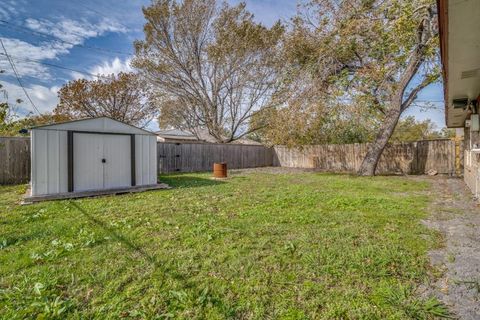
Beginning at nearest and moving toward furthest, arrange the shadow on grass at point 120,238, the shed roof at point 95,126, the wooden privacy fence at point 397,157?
the shadow on grass at point 120,238, the shed roof at point 95,126, the wooden privacy fence at point 397,157

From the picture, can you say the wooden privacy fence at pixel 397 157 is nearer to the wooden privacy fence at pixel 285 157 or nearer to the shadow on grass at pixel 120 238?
the wooden privacy fence at pixel 285 157

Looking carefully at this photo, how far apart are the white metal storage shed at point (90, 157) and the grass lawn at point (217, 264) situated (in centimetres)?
159

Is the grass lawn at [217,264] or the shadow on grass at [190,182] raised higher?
the shadow on grass at [190,182]

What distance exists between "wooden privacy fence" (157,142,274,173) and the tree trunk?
24.8ft

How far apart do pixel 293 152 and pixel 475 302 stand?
15206mm

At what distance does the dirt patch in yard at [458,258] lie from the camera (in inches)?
74.4

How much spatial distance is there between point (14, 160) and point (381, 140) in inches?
533

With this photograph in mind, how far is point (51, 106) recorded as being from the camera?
18578 mm

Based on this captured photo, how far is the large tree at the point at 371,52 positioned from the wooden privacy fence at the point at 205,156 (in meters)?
6.54

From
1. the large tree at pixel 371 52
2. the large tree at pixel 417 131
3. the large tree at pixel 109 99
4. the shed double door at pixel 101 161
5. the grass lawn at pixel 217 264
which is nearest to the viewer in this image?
the grass lawn at pixel 217 264

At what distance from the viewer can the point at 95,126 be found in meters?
6.81

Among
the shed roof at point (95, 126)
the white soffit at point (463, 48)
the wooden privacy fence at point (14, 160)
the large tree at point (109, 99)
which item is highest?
the large tree at point (109, 99)

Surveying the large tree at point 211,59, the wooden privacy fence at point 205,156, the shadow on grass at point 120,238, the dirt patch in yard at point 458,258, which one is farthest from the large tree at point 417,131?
the shadow on grass at point 120,238

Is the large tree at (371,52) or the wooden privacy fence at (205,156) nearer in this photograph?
the large tree at (371,52)
